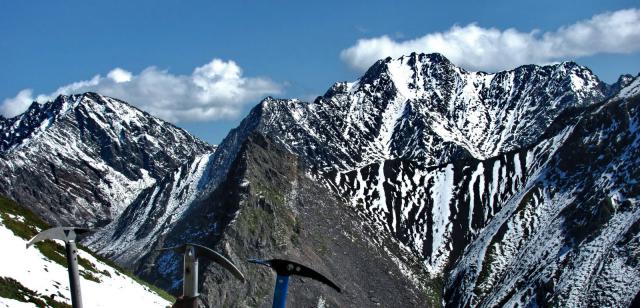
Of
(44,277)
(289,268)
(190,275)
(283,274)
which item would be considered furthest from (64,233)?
(44,277)

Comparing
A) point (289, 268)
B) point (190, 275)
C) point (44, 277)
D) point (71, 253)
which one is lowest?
point (190, 275)

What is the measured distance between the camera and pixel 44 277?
29.3m

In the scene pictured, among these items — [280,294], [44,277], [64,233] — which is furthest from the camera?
[44,277]

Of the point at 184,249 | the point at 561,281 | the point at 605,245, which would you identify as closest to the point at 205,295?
the point at 561,281

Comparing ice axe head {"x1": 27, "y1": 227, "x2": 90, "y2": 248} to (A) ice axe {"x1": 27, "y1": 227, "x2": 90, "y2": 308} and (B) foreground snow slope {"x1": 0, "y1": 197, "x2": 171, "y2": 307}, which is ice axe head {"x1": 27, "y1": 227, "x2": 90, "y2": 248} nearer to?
(A) ice axe {"x1": 27, "y1": 227, "x2": 90, "y2": 308}

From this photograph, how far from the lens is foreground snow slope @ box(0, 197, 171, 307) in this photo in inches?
1026

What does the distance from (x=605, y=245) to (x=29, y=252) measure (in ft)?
596

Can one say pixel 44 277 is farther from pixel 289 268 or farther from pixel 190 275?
pixel 289 268

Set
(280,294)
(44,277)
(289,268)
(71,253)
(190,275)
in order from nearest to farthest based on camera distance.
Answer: (190,275)
(280,294)
(289,268)
(71,253)
(44,277)

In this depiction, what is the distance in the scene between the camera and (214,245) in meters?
186

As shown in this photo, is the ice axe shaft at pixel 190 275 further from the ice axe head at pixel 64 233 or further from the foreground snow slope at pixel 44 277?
the foreground snow slope at pixel 44 277

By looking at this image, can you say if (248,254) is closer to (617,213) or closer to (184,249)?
(617,213)

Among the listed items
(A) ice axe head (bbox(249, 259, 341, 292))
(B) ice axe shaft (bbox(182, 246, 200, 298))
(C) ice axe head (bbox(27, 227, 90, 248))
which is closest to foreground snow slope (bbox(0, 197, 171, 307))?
(C) ice axe head (bbox(27, 227, 90, 248))

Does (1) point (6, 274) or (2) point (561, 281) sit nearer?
(1) point (6, 274)
